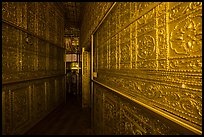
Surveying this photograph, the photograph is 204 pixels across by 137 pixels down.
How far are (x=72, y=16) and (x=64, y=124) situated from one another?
15.4 ft

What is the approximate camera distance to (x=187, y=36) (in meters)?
0.69

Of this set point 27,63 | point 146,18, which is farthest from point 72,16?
point 146,18

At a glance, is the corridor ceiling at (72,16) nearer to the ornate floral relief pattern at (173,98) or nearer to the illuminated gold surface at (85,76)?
the illuminated gold surface at (85,76)

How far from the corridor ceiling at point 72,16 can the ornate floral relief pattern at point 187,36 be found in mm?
5051

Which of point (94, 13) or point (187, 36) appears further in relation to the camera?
point (94, 13)

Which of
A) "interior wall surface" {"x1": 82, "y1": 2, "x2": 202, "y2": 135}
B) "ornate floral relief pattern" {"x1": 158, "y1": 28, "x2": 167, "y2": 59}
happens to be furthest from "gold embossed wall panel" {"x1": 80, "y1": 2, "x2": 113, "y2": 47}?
A: "ornate floral relief pattern" {"x1": 158, "y1": 28, "x2": 167, "y2": 59}

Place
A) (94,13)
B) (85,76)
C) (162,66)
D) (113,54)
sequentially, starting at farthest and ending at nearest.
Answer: (85,76) → (94,13) → (113,54) → (162,66)

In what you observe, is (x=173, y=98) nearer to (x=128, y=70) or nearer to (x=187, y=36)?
(x=187, y=36)

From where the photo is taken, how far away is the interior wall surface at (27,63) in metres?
2.72

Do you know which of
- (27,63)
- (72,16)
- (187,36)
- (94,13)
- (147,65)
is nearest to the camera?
(187,36)

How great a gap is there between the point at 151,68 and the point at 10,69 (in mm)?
2733

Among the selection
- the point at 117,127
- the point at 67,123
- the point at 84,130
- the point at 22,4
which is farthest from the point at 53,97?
the point at 117,127

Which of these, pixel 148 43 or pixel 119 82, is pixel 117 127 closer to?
pixel 119 82

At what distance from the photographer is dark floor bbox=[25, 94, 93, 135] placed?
3.39 m
